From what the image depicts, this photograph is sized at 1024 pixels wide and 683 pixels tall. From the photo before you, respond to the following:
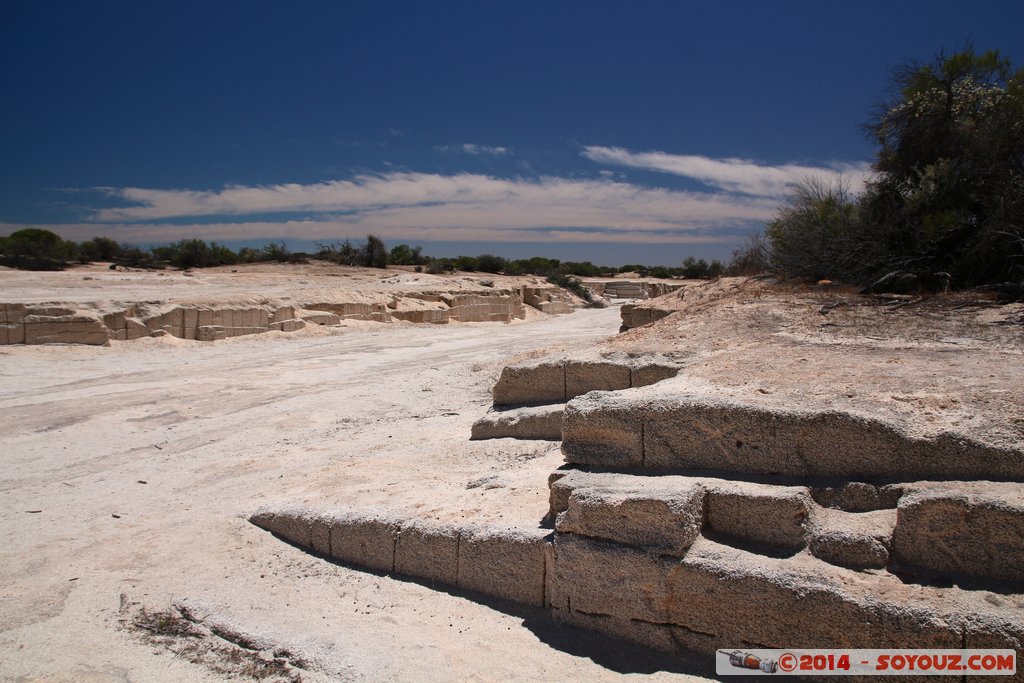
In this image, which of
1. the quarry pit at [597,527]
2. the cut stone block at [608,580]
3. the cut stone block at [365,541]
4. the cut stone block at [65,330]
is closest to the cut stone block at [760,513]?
the quarry pit at [597,527]

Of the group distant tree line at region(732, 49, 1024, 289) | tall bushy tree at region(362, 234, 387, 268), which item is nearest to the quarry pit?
distant tree line at region(732, 49, 1024, 289)

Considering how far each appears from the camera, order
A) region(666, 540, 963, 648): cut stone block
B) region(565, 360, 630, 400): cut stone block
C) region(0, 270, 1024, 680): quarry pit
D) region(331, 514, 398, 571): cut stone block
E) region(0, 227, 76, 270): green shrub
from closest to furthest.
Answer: region(666, 540, 963, 648): cut stone block
region(0, 270, 1024, 680): quarry pit
region(331, 514, 398, 571): cut stone block
region(565, 360, 630, 400): cut stone block
region(0, 227, 76, 270): green shrub

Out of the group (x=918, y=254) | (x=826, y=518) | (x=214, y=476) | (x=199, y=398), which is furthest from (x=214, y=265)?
(x=826, y=518)

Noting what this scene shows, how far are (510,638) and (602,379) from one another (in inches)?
130

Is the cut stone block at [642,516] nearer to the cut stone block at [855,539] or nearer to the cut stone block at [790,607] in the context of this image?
the cut stone block at [790,607]

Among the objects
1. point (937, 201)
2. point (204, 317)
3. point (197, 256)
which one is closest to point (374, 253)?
point (197, 256)

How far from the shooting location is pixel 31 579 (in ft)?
13.4

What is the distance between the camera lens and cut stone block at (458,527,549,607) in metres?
3.51

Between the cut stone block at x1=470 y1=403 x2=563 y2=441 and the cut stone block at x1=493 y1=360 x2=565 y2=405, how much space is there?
0.93ft

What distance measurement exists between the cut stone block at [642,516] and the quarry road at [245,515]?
52cm

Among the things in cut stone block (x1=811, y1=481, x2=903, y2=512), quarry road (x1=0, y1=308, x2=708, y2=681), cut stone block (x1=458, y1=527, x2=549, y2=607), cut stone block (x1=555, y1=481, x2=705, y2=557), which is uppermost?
cut stone block (x1=811, y1=481, x2=903, y2=512)

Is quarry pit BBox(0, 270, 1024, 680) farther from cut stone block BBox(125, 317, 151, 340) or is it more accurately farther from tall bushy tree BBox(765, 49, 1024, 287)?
cut stone block BBox(125, 317, 151, 340)

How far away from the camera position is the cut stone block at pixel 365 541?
404 centimetres

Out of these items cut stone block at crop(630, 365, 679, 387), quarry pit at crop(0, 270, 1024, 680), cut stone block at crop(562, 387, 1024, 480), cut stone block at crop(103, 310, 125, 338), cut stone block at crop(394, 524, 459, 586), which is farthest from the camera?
cut stone block at crop(103, 310, 125, 338)
